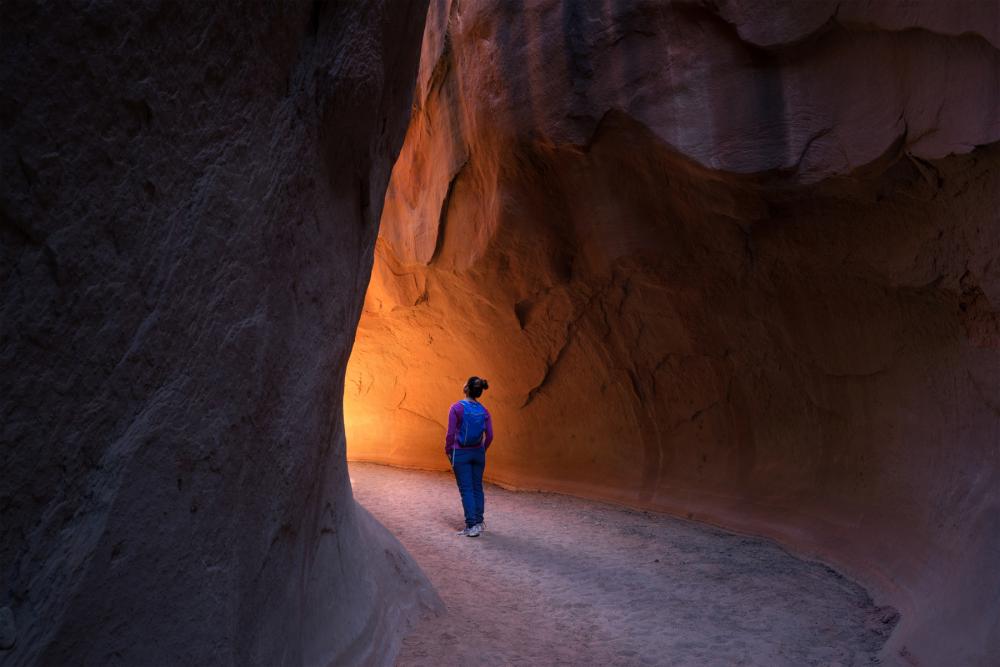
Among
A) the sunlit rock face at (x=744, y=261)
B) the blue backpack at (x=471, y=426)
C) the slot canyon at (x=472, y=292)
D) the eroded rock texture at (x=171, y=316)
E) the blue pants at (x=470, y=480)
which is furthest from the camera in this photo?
the blue backpack at (x=471, y=426)

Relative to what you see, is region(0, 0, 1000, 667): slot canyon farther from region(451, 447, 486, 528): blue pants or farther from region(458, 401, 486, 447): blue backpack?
region(458, 401, 486, 447): blue backpack

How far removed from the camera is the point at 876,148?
482 cm

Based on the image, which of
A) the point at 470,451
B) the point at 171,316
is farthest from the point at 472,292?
the point at 171,316

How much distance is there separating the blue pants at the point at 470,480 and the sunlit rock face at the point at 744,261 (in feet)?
6.41

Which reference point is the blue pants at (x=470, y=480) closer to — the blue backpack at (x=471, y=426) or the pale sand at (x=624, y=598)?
the blue backpack at (x=471, y=426)

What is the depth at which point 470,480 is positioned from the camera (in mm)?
6316

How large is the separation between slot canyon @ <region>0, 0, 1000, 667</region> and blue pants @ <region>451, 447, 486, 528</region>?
155 cm

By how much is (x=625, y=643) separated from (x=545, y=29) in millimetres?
4753

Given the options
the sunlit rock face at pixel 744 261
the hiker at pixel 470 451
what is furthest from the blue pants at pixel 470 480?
the sunlit rock face at pixel 744 261

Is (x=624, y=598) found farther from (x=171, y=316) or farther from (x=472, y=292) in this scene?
(x=472, y=292)

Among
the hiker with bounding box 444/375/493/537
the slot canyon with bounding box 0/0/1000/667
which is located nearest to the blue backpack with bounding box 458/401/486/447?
the hiker with bounding box 444/375/493/537

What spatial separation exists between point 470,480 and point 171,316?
4.64 m

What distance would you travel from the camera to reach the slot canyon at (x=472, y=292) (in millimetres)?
1613

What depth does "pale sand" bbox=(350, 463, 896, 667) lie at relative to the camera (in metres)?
3.92
